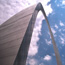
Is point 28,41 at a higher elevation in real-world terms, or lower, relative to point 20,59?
higher

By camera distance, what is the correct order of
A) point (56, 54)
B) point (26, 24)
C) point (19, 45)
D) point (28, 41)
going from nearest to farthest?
point (19, 45) → point (28, 41) → point (26, 24) → point (56, 54)

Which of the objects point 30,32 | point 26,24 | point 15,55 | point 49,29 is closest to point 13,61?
point 15,55

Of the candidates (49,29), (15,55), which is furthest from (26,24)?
(49,29)

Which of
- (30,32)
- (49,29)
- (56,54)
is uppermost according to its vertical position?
(49,29)

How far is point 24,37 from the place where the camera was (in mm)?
10219

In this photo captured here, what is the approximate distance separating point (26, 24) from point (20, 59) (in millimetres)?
3678

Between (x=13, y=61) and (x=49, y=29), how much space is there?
1548 centimetres

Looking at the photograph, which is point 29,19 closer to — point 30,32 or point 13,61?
point 30,32

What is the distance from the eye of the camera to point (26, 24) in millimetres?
11281

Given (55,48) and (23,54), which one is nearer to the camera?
(23,54)

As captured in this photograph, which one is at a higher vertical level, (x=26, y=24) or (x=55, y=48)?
(x=55, y=48)

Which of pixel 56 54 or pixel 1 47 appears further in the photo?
pixel 56 54

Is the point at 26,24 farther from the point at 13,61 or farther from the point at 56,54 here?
the point at 56,54

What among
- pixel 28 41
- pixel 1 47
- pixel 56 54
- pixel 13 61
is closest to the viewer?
pixel 13 61
